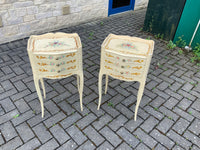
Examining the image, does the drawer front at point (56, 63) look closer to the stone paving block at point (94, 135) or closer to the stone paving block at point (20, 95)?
the stone paving block at point (94, 135)

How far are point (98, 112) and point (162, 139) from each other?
1073mm

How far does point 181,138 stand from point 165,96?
0.92 meters

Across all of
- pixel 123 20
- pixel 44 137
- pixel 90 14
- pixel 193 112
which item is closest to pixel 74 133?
pixel 44 137

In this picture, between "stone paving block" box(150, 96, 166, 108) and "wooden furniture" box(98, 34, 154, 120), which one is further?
"stone paving block" box(150, 96, 166, 108)

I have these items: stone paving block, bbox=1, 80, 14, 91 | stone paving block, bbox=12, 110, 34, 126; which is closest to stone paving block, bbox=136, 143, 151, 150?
stone paving block, bbox=12, 110, 34, 126

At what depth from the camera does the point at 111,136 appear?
2.61 metres

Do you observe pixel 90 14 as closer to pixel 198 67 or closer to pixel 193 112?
pixel 198 67

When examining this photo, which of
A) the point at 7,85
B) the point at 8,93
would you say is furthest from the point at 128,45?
the point at 7,85

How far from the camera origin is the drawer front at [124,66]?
2.32 m

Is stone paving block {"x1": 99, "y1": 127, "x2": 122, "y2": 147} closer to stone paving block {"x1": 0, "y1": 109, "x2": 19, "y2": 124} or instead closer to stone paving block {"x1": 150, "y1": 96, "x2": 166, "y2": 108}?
stone paving block {"x1": 150, "y1": 96, "x2": 166, "y2": 108}

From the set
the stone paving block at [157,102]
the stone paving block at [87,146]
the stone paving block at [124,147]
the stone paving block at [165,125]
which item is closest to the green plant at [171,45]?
the stone paving block at [157,102]

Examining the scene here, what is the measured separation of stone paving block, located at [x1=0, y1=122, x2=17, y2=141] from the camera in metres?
2.54

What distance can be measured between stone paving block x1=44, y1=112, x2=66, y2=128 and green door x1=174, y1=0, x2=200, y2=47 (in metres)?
4.00

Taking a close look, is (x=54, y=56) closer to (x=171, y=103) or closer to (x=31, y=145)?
(x=31, y=145)
